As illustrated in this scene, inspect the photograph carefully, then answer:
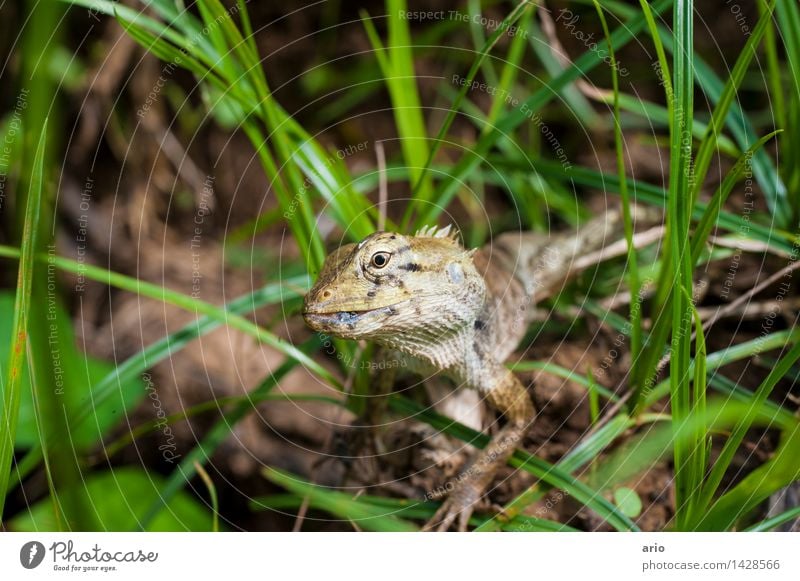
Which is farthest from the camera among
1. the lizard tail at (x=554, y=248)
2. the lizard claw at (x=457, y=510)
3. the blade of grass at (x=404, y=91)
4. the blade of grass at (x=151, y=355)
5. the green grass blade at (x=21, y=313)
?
the lizard tail at (x=554, y=248)

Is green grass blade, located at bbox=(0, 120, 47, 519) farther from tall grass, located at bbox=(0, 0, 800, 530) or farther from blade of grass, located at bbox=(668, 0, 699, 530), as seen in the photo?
blade of grass, located at bbox=(668, 0, 699, 530)

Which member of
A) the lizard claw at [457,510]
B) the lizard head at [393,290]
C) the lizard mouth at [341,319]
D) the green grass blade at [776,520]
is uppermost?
the lizard head at [393,290]

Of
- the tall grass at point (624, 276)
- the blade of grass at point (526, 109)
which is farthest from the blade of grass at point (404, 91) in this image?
the blade of grass at point (526, 109)

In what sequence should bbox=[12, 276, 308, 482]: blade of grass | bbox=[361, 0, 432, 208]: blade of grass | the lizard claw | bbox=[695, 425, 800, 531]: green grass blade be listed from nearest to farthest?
bbox=[695, 425, 800, 531]: green grass blade < the lizard claw < bbox=[12, 276, 308, 482]: blade of grass < bbox=[361, 0, 432, 208]: blade of grass

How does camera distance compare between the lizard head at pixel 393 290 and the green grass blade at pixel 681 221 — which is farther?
the green grass blade at pixel 681 221

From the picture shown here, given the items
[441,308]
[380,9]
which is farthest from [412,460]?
[380,9]

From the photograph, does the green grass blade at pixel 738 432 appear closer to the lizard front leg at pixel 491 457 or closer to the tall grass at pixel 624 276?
the tall grass at pixel 624 276

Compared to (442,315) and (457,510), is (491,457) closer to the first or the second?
(457,510)
